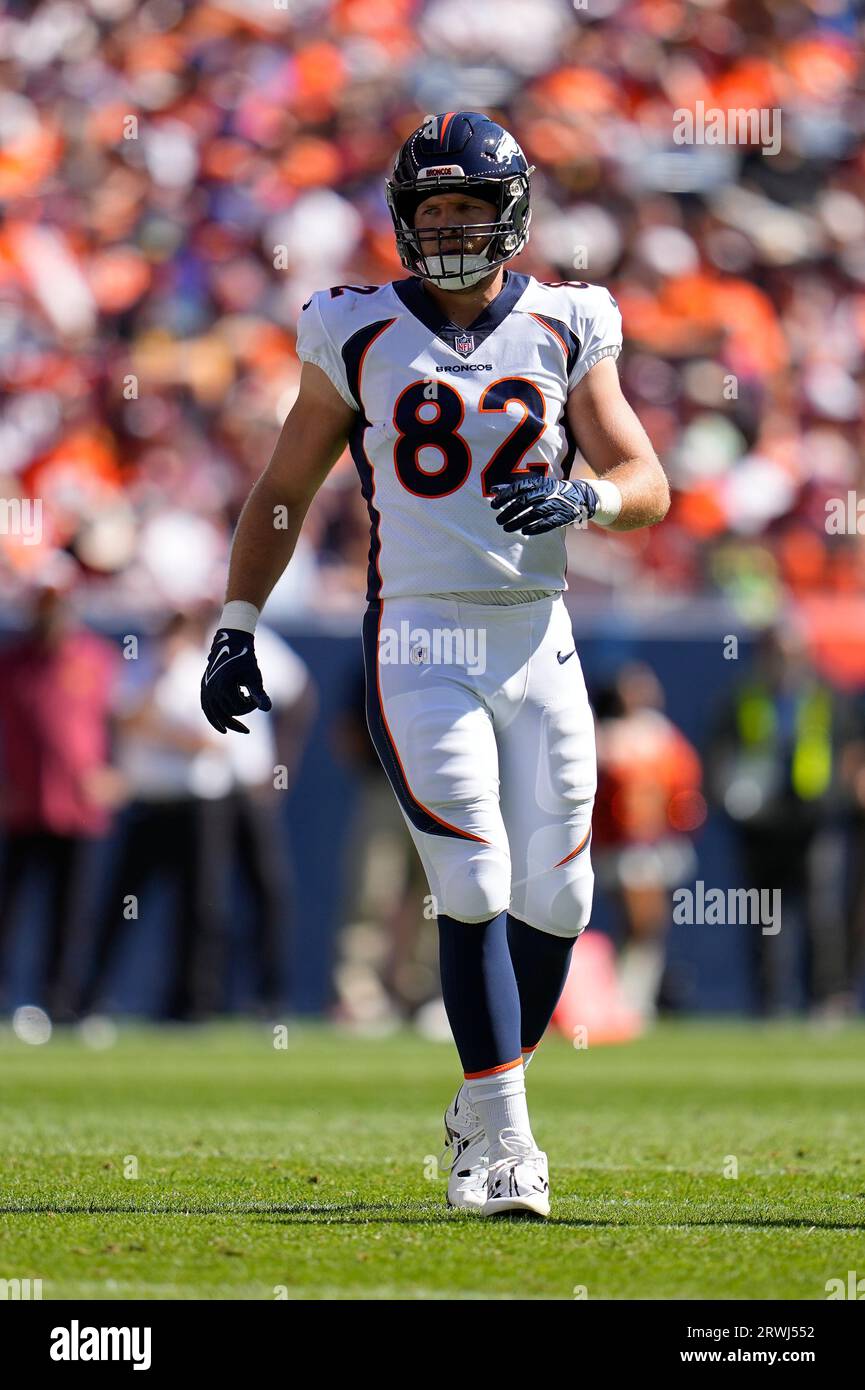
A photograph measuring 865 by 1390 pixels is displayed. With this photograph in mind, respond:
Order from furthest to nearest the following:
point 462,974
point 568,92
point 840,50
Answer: point 840,50 → point 568,92 → point 462,974

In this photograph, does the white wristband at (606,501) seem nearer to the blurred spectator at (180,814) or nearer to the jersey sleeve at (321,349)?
the jersey sleeve at (321,349)

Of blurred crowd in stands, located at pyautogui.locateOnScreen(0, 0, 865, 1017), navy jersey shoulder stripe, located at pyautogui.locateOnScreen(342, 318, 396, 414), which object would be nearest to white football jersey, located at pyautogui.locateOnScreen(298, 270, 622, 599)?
navy jersey shoulder stripe, located at pyautogui.locateOnScreen(342, 318, 396, 414)

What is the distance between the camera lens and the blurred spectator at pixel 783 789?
452 inches

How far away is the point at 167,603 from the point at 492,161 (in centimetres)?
659

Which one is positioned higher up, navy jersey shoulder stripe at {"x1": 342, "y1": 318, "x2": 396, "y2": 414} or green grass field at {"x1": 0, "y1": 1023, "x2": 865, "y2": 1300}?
navy jersey shoulder stripe at {"x1": 342, "y1": 318, "x2": 396, "y2": 414}

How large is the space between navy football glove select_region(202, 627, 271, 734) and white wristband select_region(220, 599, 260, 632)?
41mm

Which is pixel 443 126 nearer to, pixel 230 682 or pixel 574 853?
pixel 230 682

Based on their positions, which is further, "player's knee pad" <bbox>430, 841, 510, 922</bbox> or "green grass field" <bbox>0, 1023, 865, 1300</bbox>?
"player's knee pad" <bbox>430, 841, 510, 922</bbox>

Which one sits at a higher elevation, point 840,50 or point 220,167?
point 840,50

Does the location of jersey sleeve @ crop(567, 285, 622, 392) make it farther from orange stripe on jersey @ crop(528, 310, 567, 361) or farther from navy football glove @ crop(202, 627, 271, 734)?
navy football glove @ crop(202, 627, 271, 734)

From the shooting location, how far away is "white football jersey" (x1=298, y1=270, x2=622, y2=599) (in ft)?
15.1

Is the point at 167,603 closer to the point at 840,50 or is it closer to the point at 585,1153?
the point at 585,1153

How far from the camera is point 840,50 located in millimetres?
16094
